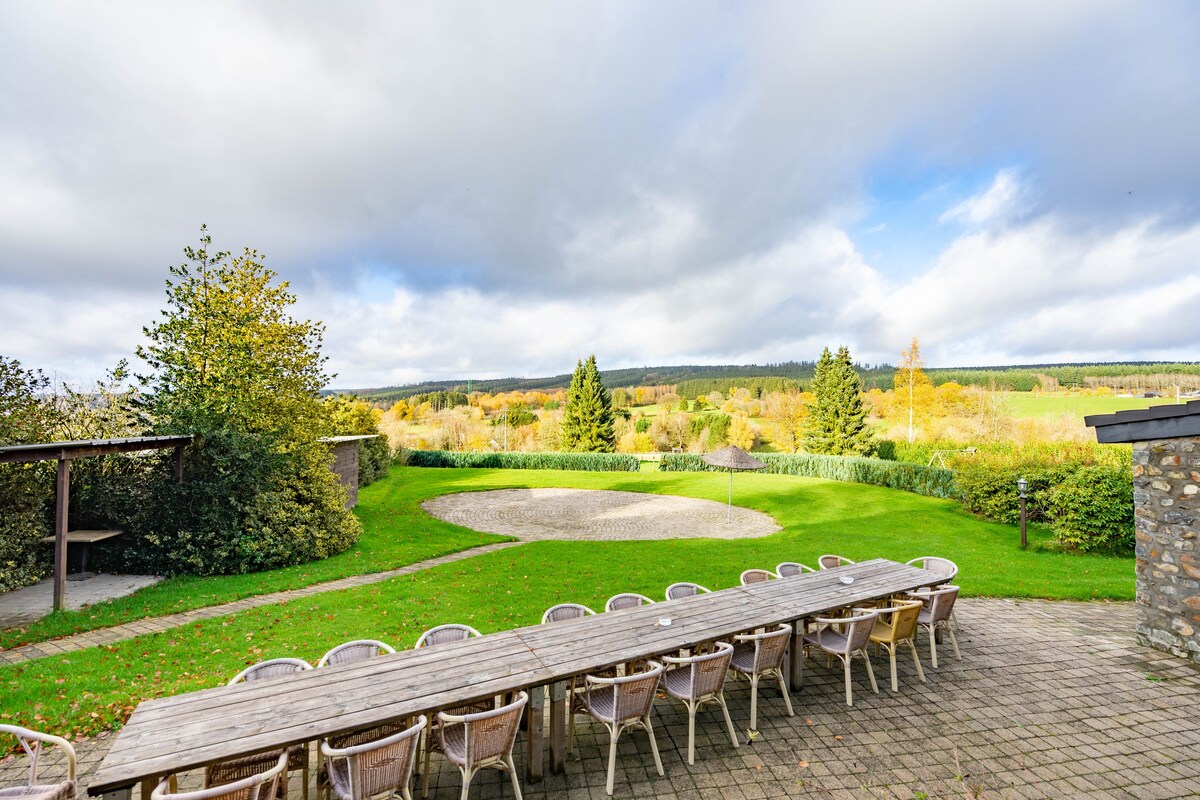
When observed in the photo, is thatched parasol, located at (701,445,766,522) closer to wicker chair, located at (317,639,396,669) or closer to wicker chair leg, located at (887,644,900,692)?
wicker chair leg, located at (887,644,900,692)

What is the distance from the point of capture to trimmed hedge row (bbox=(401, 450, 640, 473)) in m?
32.9

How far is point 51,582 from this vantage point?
9562 millimetres

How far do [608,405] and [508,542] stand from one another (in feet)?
99.2

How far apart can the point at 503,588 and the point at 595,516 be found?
8.63 meters

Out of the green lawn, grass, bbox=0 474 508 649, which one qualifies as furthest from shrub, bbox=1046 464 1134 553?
the green lawn

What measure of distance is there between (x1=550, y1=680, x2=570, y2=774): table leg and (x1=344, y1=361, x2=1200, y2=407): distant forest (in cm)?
4502

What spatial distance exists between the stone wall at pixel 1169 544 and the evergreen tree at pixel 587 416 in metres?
36.1

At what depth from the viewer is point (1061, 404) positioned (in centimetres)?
3997

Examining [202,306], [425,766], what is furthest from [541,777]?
[202,306]

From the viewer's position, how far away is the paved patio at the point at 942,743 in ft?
13.0

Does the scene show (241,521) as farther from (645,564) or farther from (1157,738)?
(1157,738)

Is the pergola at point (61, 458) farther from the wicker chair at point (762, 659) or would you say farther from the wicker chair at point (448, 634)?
the wicker chair at point (762, 659)

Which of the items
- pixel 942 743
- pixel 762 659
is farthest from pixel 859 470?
pixel 762 659

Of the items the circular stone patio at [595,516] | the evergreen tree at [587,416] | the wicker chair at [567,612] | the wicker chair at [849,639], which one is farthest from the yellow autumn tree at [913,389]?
the wicker chair at [567,612]
